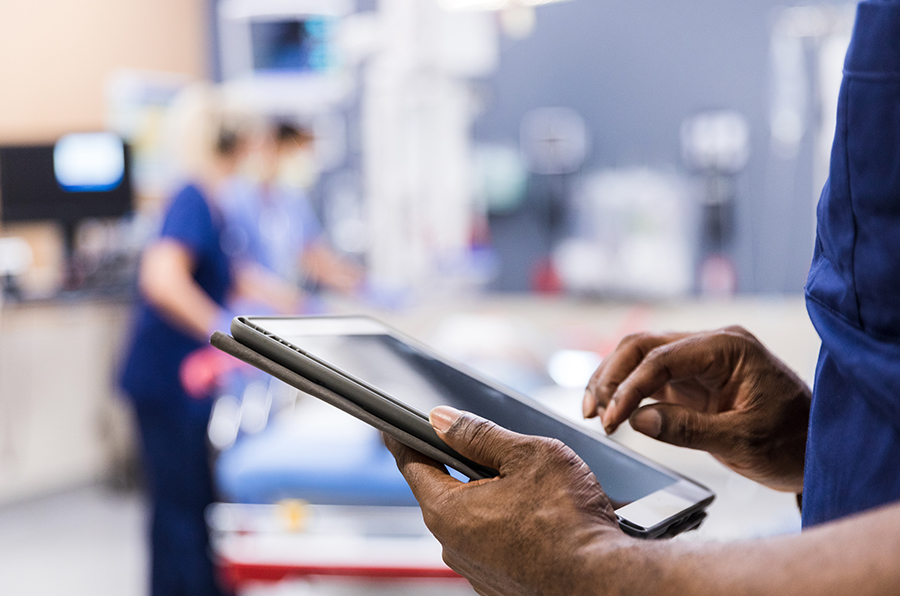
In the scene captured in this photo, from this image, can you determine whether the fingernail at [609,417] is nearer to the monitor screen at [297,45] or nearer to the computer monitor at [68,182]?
the computer monitor at [68,182]

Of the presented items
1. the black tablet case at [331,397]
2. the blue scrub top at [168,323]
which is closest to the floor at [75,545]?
the blue scrub top at [168,323]

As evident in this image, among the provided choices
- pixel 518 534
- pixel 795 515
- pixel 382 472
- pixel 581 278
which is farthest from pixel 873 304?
pixel 581 278

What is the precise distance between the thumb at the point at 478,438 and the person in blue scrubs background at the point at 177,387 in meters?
1.87

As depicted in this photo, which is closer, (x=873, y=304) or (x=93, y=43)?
(x=873, y=304)

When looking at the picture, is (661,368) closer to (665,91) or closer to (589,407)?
(589,407)

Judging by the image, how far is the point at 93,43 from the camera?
16.3 feet

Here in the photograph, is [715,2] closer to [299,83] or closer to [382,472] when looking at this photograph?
[299,83]

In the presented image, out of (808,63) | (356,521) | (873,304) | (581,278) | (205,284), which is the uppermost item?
(808,63)

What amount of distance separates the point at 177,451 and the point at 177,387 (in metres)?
0.18

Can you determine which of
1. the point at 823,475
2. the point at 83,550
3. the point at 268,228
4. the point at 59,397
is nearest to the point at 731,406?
the point at 823,475

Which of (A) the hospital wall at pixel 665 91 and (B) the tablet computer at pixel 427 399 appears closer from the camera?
(B) the tablet computer at pixel 427 399

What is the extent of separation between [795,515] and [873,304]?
1.53 meters

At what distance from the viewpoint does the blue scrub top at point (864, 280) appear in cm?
51

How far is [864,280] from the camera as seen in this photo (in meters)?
0.53
